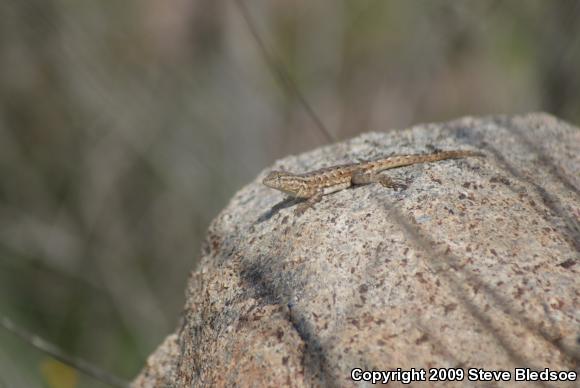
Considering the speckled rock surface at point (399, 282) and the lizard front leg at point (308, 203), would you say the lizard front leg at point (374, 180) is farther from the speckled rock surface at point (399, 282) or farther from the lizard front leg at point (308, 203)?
the lizard front leg at point (308, 203)

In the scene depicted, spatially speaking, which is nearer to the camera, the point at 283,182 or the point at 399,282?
the point at 399,282

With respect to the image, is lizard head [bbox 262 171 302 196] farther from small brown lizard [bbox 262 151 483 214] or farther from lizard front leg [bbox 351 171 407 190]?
lizard front leg [bbox 351 171 407 190]

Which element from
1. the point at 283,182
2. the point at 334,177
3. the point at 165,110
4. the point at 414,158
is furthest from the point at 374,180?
the point at 165,110

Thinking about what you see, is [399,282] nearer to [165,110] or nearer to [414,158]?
[414,158]

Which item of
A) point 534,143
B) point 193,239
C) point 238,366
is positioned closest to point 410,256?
point 238,366

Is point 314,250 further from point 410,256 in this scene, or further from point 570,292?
point 570,292

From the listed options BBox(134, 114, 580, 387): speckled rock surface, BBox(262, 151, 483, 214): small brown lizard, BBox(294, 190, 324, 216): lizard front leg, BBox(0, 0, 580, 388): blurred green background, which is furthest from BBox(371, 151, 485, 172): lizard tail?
BBox(0, 0, 580, 388): blurred green background

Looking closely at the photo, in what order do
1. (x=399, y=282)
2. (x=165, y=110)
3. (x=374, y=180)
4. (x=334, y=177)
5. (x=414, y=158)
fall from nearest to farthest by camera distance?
1. (x=399, y=282)
2. (x=374, y=180)
3. (x=414, y=158)
4. (x=334, y=177)
5. (x=165, y=110)
